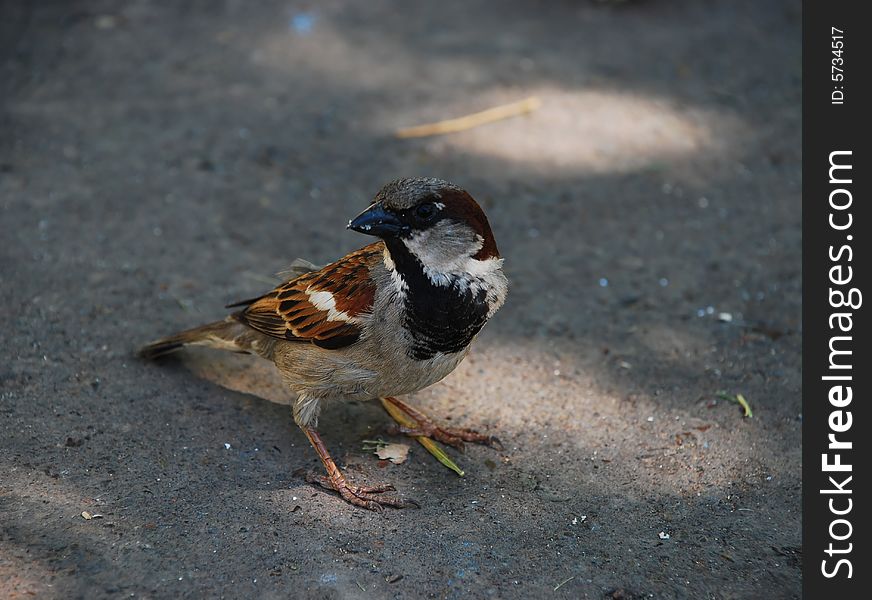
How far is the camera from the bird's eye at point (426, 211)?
433 cm

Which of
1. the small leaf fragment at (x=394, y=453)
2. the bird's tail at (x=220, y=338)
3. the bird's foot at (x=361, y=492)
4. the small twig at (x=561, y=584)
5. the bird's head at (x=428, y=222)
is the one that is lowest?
the small leaf fragment at (x=394, y=453)

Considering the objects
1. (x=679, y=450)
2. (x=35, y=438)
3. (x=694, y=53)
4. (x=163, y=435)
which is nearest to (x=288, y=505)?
(x=163, y=435)

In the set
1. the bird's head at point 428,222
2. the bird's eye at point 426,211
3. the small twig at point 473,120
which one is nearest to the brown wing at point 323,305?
the bird's head at point 428,222

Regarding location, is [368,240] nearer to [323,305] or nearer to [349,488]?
[323,305]

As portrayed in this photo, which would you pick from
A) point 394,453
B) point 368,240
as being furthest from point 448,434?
point 368,240

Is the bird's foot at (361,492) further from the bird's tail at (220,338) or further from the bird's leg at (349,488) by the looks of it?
the bird's tail at (220,338)

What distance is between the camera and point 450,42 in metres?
9.35

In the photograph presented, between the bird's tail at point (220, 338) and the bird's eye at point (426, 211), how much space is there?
1.31 m

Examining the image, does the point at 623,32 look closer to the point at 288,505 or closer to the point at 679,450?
the point at 679,450

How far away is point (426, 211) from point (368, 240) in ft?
8.44

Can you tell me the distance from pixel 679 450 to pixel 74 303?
3629mm

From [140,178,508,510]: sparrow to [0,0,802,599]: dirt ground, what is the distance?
18.5 inches
